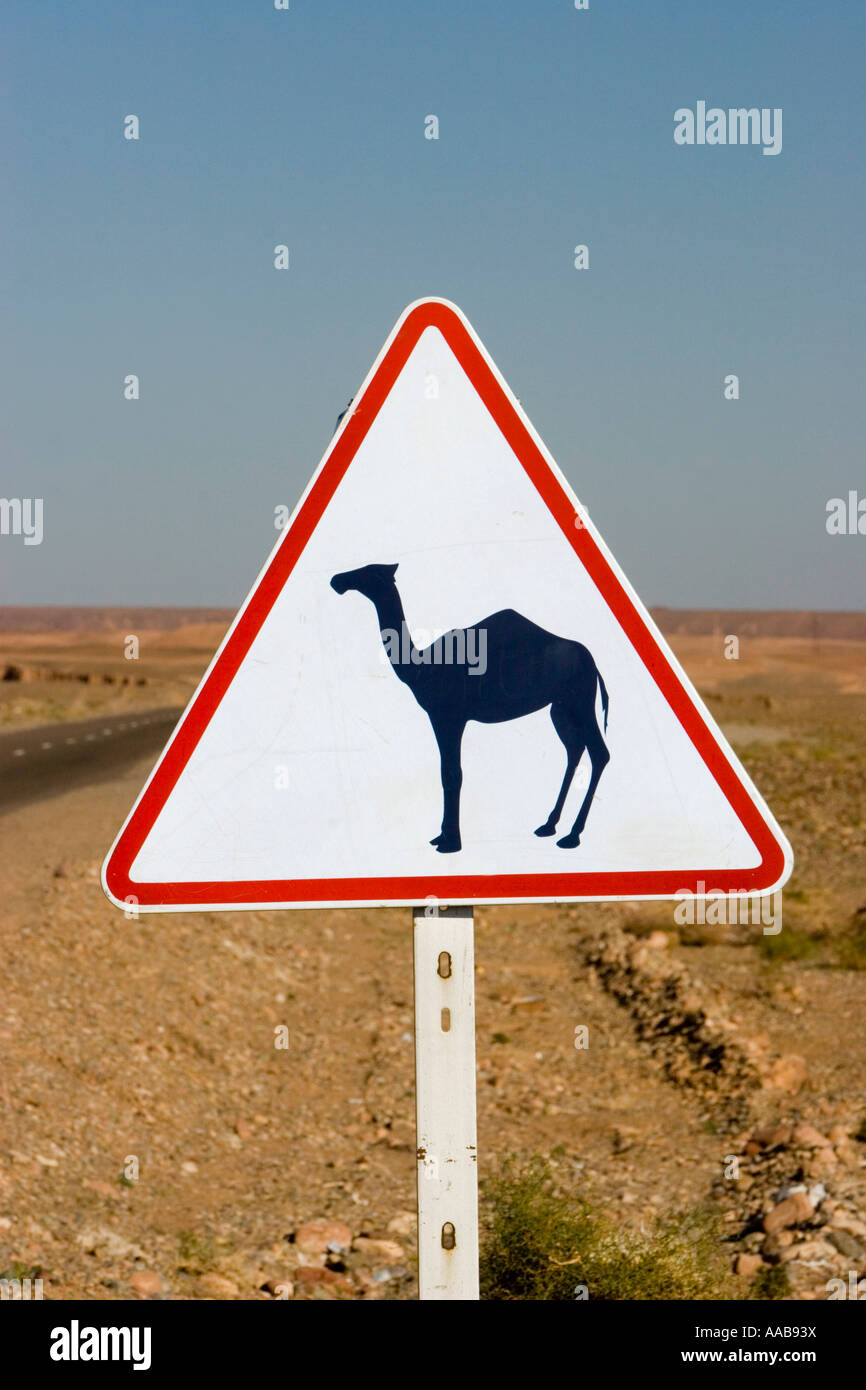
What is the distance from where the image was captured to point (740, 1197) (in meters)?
6.04

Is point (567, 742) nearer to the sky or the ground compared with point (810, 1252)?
nearer to the sky

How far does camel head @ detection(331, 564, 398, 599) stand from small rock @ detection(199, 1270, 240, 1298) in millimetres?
3316

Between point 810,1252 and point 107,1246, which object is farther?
point 810,1252

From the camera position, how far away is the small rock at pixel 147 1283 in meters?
4.70

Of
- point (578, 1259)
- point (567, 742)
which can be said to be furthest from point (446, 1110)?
point (578, 1259)

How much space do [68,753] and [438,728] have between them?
25.0 m

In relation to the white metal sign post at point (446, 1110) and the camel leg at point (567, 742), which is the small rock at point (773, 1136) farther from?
the camel leg at point (567, 742)

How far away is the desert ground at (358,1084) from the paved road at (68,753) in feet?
15.4

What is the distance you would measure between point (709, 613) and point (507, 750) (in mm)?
170766

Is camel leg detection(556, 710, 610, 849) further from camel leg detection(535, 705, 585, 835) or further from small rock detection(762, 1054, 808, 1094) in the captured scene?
small rock detection(762, 1054, 808, 1094)

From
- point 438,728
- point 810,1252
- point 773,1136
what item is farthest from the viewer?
point 773,1136

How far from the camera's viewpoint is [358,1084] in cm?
762

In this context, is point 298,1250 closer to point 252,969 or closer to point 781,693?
point 252,969

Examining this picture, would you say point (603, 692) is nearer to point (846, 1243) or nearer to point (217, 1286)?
point (217, 1286)
